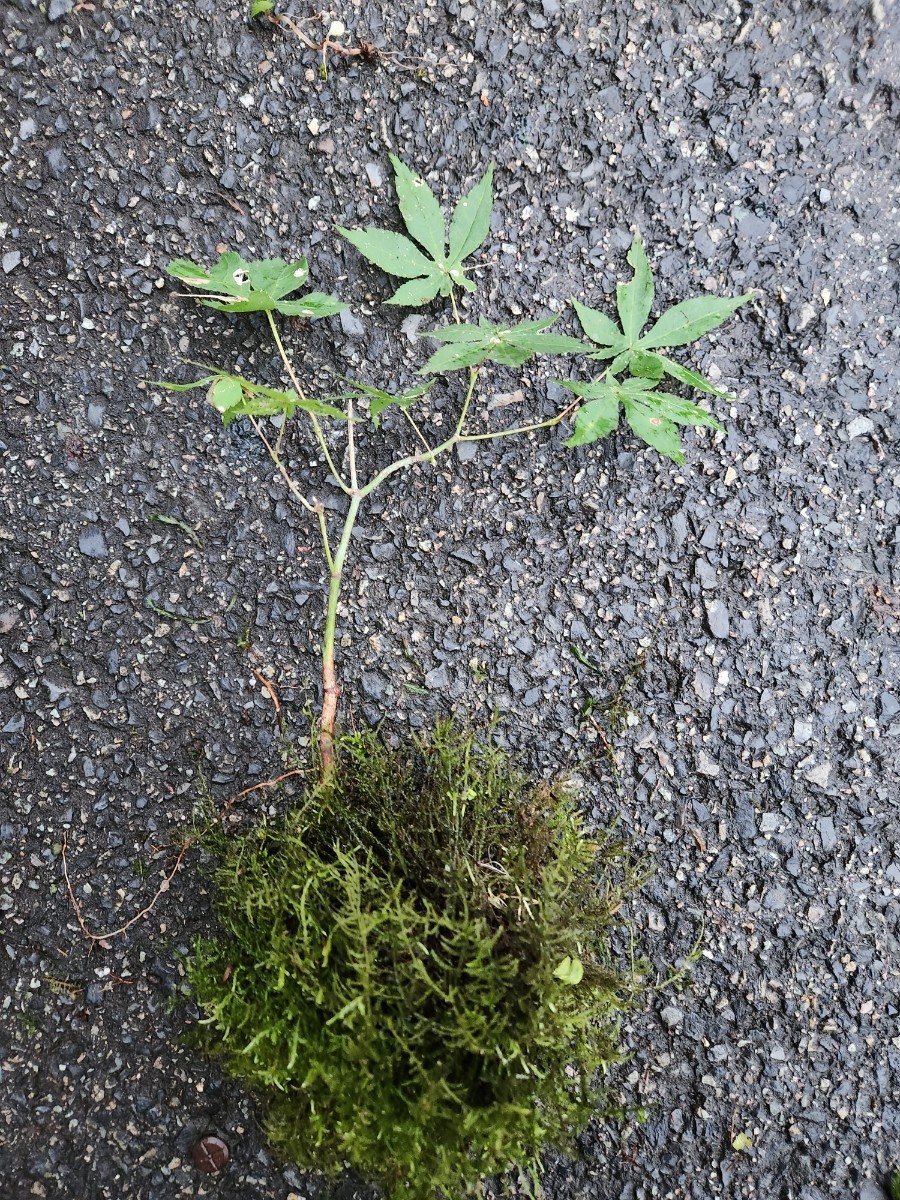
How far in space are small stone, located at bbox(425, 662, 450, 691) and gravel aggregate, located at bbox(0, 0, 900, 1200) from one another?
1cm

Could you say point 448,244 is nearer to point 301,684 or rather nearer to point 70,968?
point 301,684

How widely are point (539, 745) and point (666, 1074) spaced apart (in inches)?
22.1

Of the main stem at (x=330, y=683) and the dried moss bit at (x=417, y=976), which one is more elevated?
the main stem at (x=330, y=683)

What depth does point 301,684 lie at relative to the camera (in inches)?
53.6

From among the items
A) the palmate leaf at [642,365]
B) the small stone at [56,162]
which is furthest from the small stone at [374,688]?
the small stone at [56,162]

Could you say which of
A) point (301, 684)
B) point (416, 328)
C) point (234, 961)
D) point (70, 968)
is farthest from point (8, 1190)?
point (416, 328)

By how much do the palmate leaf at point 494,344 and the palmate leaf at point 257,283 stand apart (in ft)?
0.74

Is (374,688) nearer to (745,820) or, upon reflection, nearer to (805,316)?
(745,820)

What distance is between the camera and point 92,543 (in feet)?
4.50

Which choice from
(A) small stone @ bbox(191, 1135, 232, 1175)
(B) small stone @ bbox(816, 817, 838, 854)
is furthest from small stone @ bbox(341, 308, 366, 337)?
(A) small stone @ bbox(191, 1135, 232, 1175)

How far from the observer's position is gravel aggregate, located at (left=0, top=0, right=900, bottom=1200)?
4.45ft

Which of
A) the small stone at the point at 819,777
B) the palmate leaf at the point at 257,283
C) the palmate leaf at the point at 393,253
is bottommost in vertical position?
the small stone at the point at 819,777

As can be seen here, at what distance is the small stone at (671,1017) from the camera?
1.32 meters

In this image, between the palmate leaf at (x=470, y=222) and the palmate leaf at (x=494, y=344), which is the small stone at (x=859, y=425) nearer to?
the palmate leaf at (x=494, y=344)
